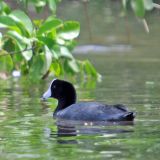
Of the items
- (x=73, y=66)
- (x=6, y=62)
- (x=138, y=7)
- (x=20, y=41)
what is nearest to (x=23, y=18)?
(x=20, y=41)

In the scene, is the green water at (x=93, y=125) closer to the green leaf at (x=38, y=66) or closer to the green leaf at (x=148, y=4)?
the green leaf at (x=38, y=66)

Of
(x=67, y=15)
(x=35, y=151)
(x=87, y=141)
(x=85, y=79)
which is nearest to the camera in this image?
(x=35, y=151)

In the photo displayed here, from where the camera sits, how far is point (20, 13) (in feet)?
39.2

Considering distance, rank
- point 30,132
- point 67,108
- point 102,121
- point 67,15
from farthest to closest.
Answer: point 67,15 → point 67,108 → point 102,121 → point 30,132

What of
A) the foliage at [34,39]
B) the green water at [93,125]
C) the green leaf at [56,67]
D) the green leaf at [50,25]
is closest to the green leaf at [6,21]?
the foliage at [34,39]

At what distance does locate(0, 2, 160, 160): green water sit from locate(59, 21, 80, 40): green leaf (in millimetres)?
1053

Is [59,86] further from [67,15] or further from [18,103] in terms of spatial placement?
[67,15]

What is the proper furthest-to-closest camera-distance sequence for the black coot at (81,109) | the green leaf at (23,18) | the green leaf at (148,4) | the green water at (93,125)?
the green leaf at (23,18), the black coot at (81,109), the green water at (93,125), the green leaf at (148,4)

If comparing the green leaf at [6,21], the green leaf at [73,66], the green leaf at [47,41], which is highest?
the green leaf at [6,21]

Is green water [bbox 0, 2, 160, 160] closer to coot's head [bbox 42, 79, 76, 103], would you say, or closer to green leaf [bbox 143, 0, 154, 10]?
coot's head [bbox 42, 79, 76, 103]

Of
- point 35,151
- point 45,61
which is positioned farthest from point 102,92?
point 35,151

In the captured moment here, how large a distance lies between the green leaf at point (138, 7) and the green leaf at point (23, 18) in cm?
508

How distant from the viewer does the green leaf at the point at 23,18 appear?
39.0 feet

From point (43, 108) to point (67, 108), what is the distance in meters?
1.22
